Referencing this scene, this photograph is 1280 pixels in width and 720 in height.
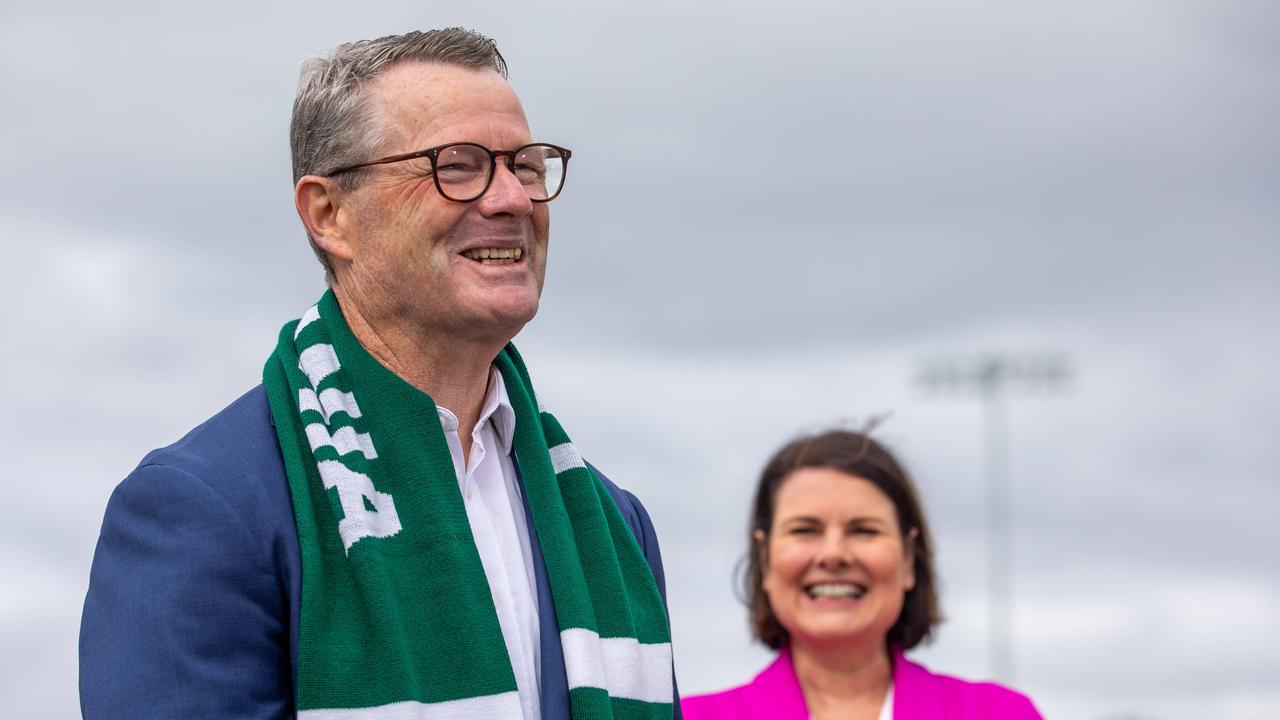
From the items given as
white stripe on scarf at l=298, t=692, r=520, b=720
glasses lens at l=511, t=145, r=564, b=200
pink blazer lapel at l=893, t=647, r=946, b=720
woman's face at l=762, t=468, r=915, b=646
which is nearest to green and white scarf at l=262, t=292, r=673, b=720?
white stripe on scarf at l=298, t=692, r=520, b=720

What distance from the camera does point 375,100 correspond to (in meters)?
2.92

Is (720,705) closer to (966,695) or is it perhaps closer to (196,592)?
(966,695)

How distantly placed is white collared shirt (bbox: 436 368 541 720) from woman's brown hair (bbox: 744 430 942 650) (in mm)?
2058

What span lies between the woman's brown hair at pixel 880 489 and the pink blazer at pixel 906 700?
0.37ft

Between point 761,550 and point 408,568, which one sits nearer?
point 408,568

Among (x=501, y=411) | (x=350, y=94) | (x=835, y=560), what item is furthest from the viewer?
(x=835, y=560)

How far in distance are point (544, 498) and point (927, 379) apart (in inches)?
1097

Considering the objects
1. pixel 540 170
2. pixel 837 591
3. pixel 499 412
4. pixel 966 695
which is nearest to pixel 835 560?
pixel 837 591

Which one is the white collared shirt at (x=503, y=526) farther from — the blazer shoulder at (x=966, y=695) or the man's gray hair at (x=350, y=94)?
the blazer shoulder at (x=966, y=695)

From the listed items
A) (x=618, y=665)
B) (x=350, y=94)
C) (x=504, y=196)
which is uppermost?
(x=350, y=94)

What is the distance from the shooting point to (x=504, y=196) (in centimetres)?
285

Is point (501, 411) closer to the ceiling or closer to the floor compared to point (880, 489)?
closer to the floor

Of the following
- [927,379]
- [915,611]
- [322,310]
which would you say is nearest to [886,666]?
[915,611]

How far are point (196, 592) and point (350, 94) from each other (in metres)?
0.95
